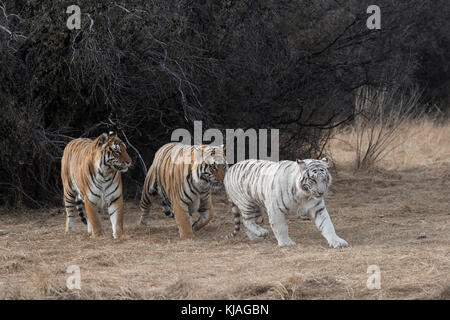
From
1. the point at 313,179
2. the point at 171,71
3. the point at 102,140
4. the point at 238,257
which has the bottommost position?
the point at 238,257

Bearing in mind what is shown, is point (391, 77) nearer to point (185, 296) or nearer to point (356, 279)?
point (356, 279)

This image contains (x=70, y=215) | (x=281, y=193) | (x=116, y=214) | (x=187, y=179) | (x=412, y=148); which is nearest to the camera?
(x=281, y=193)

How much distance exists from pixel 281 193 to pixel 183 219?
3.88 feet

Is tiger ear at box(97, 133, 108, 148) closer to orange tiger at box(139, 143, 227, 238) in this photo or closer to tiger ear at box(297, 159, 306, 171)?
orange tiger at box(139, 143, 227, 238)

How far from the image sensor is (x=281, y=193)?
652 cm

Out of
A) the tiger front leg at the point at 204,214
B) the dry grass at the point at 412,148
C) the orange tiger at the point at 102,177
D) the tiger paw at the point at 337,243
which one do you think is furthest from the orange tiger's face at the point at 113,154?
the dry grass at the point at 412,148

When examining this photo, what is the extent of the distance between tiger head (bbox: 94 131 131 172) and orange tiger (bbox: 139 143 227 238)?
0.52 metres

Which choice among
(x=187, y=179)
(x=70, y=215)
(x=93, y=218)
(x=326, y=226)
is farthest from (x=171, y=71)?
(x=326, y=226)

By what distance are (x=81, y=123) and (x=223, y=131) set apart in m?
1.79

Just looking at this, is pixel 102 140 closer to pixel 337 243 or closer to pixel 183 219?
pixel 183 219

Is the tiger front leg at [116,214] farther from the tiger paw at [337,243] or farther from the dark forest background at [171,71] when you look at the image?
the tiger paw at [337,243]

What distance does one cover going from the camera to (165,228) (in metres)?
7.96

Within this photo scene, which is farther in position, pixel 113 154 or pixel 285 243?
pixel 113 154
